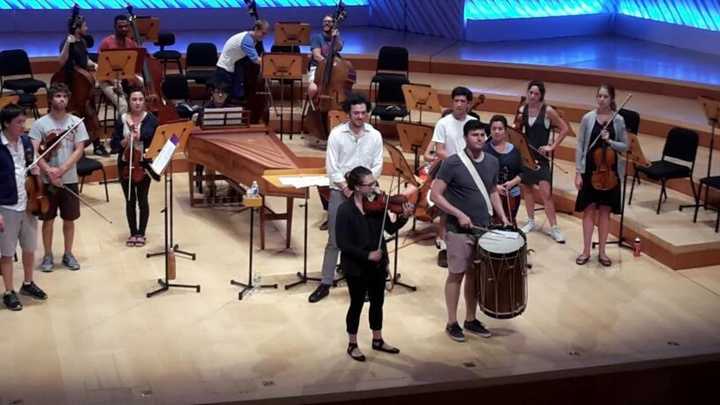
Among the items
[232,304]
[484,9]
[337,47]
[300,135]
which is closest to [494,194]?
[232,304]

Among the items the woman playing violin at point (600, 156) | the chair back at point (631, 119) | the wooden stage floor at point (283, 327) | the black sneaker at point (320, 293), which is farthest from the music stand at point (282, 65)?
the woman playing violin at point (600, 156)

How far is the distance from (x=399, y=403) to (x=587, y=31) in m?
11.8

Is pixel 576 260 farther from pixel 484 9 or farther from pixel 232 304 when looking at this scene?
pixel 484 9

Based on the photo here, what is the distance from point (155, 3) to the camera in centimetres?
1530

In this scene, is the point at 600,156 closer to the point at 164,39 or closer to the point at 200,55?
the point at 200,55

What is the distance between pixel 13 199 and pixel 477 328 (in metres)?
3.02

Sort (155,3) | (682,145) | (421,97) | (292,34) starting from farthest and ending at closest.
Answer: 1. (155,3)
2. (292,34)
3. (421,97)
4. (682,145)

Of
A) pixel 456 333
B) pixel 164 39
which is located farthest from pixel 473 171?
pixel 164 39

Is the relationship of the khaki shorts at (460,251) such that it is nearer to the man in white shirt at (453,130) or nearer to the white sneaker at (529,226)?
the man in white shirt at (453,130)

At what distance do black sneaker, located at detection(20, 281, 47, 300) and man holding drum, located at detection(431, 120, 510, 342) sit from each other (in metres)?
2.76

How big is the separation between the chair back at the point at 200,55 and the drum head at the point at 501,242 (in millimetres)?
6475

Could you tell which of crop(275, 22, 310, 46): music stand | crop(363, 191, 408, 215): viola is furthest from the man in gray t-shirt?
crop(275, 22, 310, 46): music stand

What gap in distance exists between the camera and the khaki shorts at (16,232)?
7.05m

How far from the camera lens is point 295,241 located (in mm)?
8805
